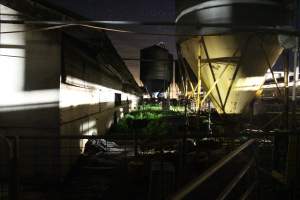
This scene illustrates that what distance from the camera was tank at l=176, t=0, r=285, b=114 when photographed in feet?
31.2

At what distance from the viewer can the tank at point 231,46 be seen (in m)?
9.51

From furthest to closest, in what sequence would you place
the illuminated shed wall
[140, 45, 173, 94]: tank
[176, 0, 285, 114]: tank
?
[140, 45, 173, 94]: tank < [176, 0, 285, 114]: tank < the illuminated shed wall

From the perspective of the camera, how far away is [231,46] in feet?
32.8

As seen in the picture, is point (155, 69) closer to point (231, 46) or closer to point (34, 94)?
point (231, 46)

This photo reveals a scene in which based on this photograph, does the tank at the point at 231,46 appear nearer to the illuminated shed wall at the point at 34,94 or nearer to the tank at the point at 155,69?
the illuminated shed wall at the point at 34,94

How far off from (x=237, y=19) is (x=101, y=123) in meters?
7.66

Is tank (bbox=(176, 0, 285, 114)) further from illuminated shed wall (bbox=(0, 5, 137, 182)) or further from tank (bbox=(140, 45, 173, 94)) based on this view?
tank (bbox=(140, 45, 173, 94))

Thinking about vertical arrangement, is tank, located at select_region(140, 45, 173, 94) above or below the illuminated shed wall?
above

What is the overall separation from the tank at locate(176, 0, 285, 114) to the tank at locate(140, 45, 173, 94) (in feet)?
52.1

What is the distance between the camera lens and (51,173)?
8.05 m

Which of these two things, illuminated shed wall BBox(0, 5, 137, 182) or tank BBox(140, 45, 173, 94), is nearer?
illuminated shed wall BBox(0, 5, 137, 182)

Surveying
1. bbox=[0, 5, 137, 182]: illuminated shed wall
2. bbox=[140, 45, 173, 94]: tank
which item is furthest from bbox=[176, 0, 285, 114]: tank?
bbox=[140, 45, 173, 94]: tank

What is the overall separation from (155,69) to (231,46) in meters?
17.7

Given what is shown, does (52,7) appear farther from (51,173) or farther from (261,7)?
(261,7)
